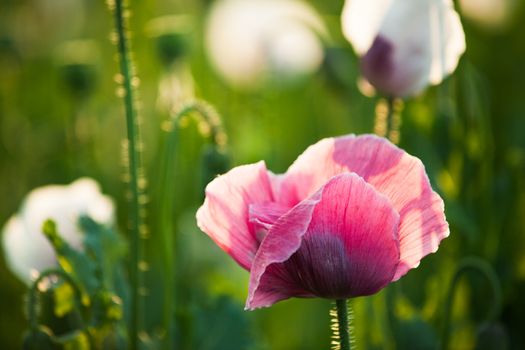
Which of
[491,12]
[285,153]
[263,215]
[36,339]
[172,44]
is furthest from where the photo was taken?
[491,12]

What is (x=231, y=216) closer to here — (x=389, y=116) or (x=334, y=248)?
(x=334, y=248)

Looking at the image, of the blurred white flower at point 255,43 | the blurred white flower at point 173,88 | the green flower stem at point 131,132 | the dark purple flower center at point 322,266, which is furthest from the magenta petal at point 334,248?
the blurred white flower at point 255,43

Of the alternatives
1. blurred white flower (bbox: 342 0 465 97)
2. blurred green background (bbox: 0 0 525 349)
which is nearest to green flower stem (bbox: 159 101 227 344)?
blurred green background (bbox: 0 0 525 349)

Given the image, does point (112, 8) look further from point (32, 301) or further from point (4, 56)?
point (4, 56)

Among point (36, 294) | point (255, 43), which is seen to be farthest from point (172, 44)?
point (36, 294)

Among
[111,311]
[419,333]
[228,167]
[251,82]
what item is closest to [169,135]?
[228,167]

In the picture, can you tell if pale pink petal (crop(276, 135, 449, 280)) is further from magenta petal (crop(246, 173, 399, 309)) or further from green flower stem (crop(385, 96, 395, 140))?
green flower stem (crop(385, 96, 395, 140))
